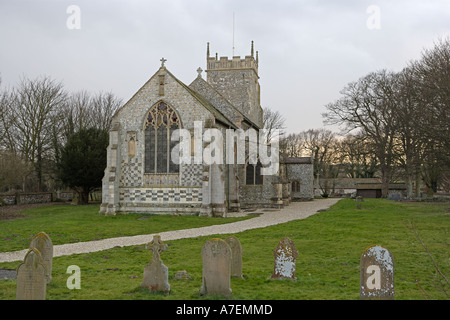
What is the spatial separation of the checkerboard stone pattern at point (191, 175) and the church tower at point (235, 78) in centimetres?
1440

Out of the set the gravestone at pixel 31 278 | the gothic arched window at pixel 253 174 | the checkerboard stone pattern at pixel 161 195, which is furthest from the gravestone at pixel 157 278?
the gothic arched window at pixel 253 174

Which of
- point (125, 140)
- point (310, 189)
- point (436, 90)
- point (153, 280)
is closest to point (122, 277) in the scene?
point (153, 280)

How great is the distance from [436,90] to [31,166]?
32.6 metres

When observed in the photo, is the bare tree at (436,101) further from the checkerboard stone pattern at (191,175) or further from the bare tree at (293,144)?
the bare tree at (293,144)

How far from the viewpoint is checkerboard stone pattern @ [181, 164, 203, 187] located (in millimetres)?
22766

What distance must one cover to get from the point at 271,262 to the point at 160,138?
49.2ft

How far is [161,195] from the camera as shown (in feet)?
76.0

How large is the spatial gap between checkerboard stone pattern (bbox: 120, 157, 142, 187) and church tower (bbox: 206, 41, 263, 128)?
14.9 m

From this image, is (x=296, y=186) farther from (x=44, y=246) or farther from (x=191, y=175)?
(x=44, y=246)

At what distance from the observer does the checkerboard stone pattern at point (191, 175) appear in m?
22.8

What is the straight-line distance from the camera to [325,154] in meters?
68.1

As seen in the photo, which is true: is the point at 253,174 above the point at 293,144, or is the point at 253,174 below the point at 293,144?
below

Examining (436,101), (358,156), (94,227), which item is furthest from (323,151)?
(94,227)

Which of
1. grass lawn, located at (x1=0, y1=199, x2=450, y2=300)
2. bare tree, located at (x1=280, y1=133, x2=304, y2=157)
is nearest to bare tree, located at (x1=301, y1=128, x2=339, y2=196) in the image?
bare tree, located at (x1=280, y1=133, x2=304, y2=157)
